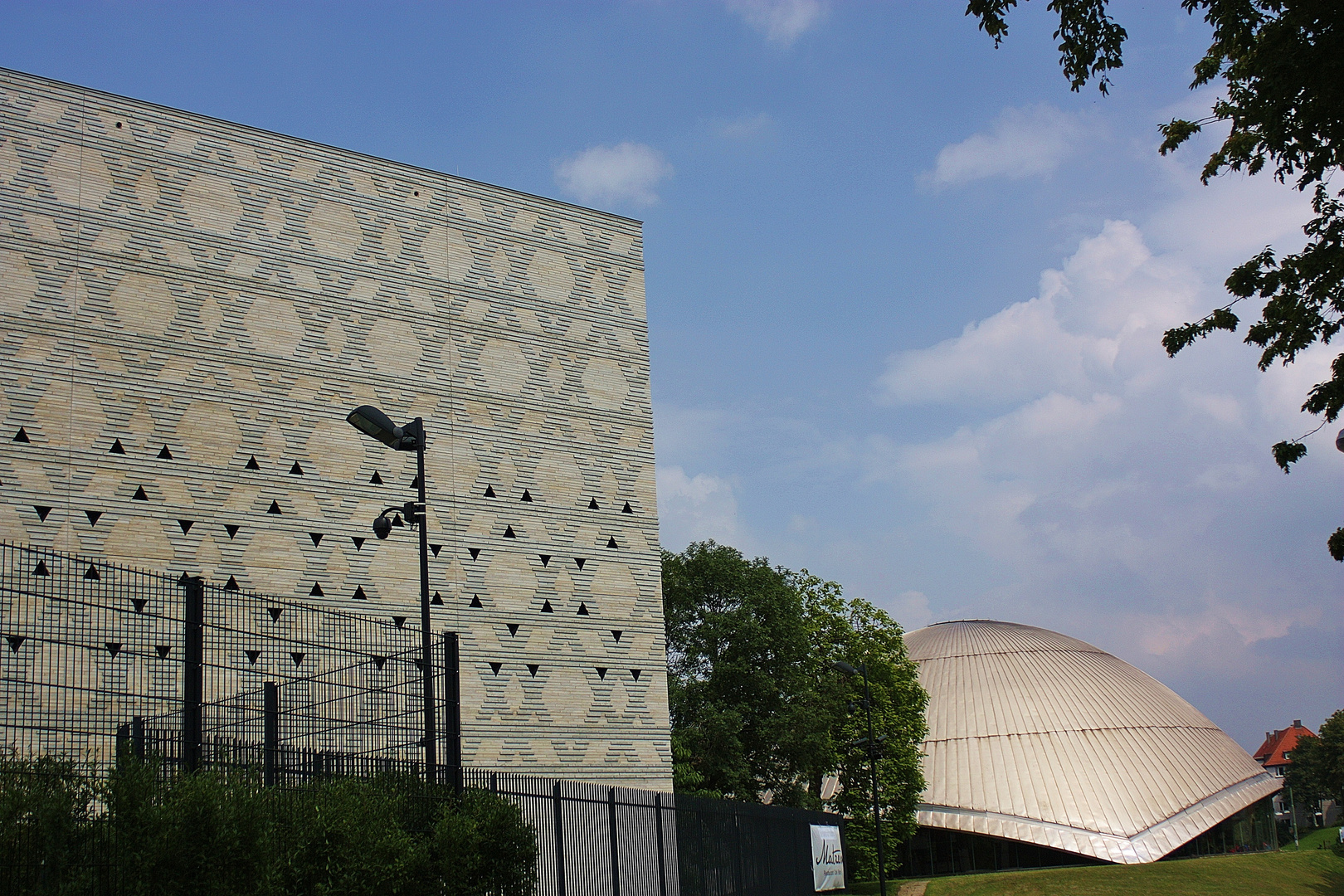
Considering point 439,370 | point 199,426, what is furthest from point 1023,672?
point 199,426

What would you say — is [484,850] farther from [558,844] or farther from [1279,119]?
[1279,119]

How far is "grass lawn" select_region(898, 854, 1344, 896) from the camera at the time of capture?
4931 cm

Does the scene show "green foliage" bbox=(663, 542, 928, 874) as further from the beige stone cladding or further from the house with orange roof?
the house with orange roof

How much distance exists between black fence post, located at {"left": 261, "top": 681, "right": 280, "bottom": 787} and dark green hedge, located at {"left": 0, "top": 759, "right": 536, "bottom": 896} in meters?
0.55

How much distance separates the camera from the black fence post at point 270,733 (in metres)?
13.7

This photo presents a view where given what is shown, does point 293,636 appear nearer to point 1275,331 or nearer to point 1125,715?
point 1275,331

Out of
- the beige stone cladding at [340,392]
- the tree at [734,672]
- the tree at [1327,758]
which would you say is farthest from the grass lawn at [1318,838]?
the beige stone cladding at [340,392]

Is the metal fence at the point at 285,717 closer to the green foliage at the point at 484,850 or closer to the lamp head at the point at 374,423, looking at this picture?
the green foliage at the point at 484,850

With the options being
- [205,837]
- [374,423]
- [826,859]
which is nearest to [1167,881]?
[826,859]

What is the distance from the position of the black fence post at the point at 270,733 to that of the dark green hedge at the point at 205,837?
55 centimetres

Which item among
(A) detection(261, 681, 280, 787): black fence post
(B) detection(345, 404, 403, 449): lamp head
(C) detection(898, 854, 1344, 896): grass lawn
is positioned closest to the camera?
(A) detection(261, 681, 280, 787): black fence post

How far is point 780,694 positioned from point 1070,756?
30.7 m

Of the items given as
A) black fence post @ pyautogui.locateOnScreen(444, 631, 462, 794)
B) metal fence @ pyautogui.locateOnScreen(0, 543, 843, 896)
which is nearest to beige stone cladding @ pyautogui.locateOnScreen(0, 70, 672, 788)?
metal fence @ pyautogui.locateOnScreen(0, 543, 843, 896)

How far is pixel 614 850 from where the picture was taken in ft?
66.6
